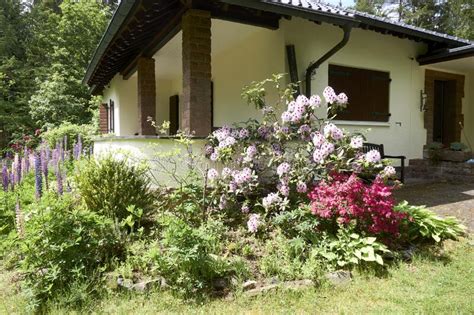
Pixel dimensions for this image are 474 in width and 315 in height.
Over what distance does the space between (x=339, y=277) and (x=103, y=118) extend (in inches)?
569

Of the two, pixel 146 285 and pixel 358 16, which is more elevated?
pixel 358 16

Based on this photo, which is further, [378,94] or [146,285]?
[378,94]

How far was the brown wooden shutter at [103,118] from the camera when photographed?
1551 cm

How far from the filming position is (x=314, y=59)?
22.4 ft

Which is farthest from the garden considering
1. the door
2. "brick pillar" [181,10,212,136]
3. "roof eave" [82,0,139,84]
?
the door

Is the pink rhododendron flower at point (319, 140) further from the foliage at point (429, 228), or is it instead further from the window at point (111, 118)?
the window at point (111, 118)

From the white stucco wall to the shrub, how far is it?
3167 millimetres

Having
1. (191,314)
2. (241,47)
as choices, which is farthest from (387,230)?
(241,47)

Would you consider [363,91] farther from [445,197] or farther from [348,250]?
[348,250]

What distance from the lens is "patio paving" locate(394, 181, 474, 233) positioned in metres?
5.26

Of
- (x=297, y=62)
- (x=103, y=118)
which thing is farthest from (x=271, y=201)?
(x=103, y=118)

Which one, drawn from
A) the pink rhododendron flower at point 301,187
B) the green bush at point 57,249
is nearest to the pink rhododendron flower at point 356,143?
the pink rhododendron flower at point 301,187

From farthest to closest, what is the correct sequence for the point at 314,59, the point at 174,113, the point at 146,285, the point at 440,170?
1. the point at 174,113
2. the point at 440,170
3. the point at 314,59
4. the point at 146,285

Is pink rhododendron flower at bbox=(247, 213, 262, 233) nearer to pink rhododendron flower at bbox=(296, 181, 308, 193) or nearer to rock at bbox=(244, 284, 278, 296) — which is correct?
pink rhododendron flower at bbox=(296, 181, 308, 193)
